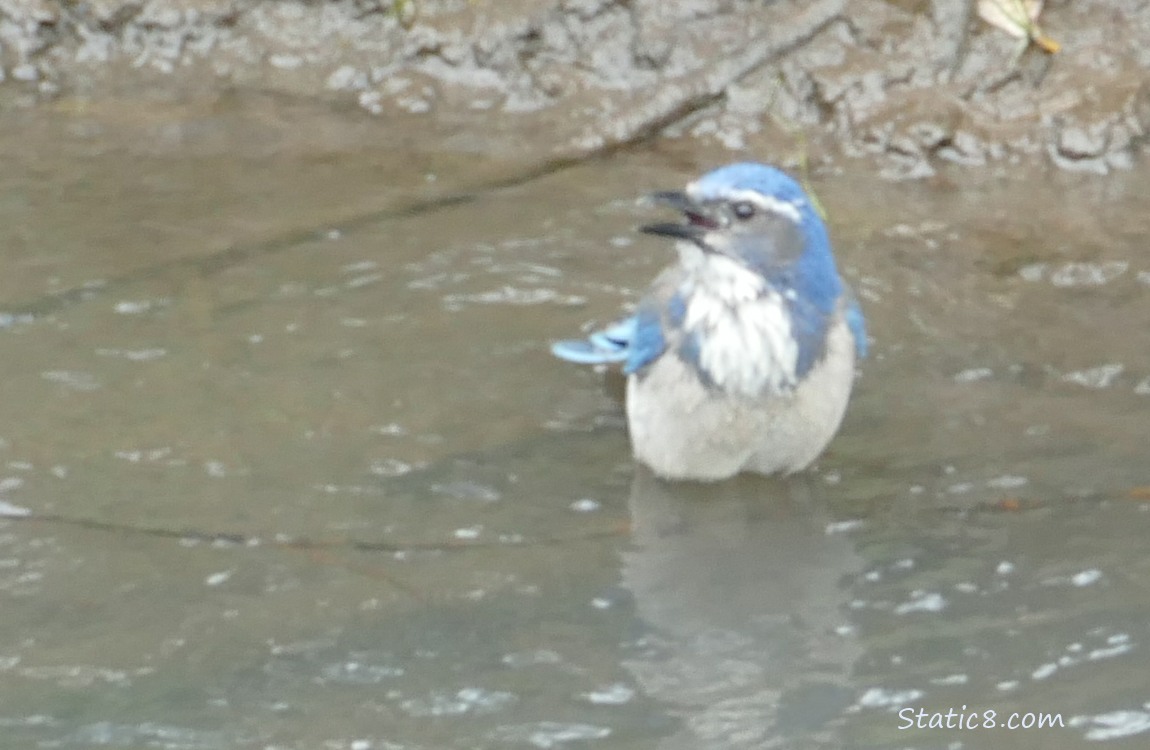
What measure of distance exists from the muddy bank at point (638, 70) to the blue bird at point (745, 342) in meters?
2.25

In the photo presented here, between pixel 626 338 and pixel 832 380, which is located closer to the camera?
pixel 832 380

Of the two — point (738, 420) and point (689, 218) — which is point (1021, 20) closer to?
point (689, 218)

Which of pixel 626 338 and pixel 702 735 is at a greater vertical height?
pixel 626 338

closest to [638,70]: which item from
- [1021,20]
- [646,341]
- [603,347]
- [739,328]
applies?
[1021,20]

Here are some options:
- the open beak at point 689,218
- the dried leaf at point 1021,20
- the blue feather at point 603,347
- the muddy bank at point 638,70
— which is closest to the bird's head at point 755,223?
the open beak at point 689,218

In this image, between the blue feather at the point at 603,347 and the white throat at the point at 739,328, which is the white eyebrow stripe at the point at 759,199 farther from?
the blue feather at the point at 603,347

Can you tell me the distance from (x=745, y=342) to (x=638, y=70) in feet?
9.72

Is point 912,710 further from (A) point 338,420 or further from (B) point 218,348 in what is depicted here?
(B) point 218,348

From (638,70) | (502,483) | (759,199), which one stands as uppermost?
(638,70)

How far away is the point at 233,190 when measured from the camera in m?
7.04

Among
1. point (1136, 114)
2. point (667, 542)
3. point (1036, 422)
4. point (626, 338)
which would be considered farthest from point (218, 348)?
point (1136, 114)

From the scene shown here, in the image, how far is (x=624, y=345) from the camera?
5652mm

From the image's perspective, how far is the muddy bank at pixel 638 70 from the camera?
7.34 metres

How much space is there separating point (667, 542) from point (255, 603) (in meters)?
1.10
